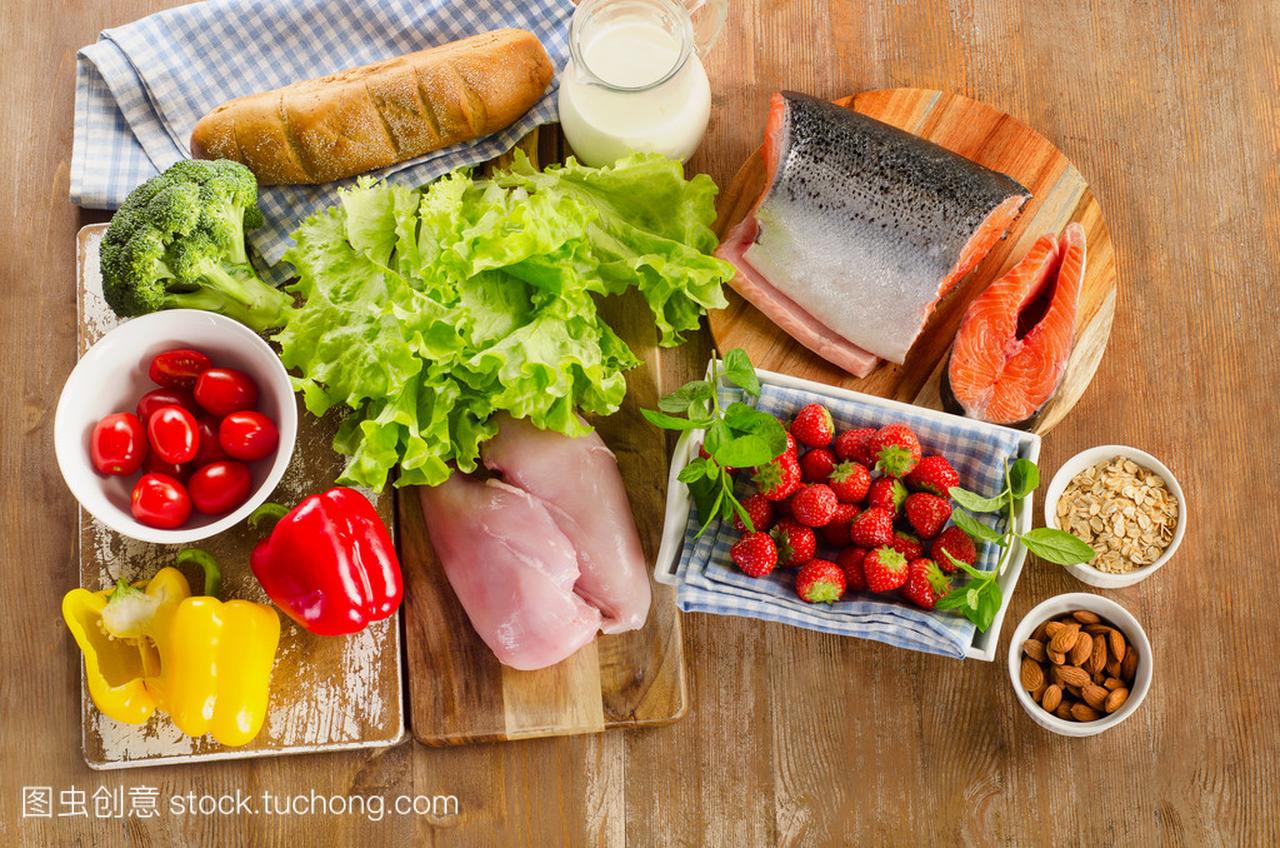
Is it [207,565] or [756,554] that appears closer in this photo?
[756,554]

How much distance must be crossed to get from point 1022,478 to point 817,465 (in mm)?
309

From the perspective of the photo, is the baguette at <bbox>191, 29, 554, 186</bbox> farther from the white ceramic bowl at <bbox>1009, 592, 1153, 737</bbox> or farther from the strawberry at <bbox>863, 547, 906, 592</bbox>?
the white ceramic bowl at <bbox>1009, 592, 1153, 737</bbox>

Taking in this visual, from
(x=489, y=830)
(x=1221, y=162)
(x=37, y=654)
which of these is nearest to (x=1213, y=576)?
(x=1221, y=162)

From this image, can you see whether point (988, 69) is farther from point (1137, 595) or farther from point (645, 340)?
point (1137, 595)

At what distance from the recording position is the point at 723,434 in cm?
155

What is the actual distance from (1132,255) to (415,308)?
134cm

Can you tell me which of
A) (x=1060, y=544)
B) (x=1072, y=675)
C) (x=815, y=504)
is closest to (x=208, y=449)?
(x=815, y=504)

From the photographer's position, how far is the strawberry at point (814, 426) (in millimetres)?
1672

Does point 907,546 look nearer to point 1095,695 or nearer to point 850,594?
point 850,594

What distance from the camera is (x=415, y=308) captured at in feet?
5.23

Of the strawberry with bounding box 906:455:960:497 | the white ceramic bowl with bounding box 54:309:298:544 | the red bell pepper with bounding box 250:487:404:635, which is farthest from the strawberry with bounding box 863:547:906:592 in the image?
the white ceramic bowl with bounding box 54:309:298:544

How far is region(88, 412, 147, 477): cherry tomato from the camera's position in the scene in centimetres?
163

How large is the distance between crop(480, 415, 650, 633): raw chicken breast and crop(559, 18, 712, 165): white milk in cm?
51

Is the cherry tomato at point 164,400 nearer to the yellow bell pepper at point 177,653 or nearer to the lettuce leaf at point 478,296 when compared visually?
the lettuce leaf at point 478,296
